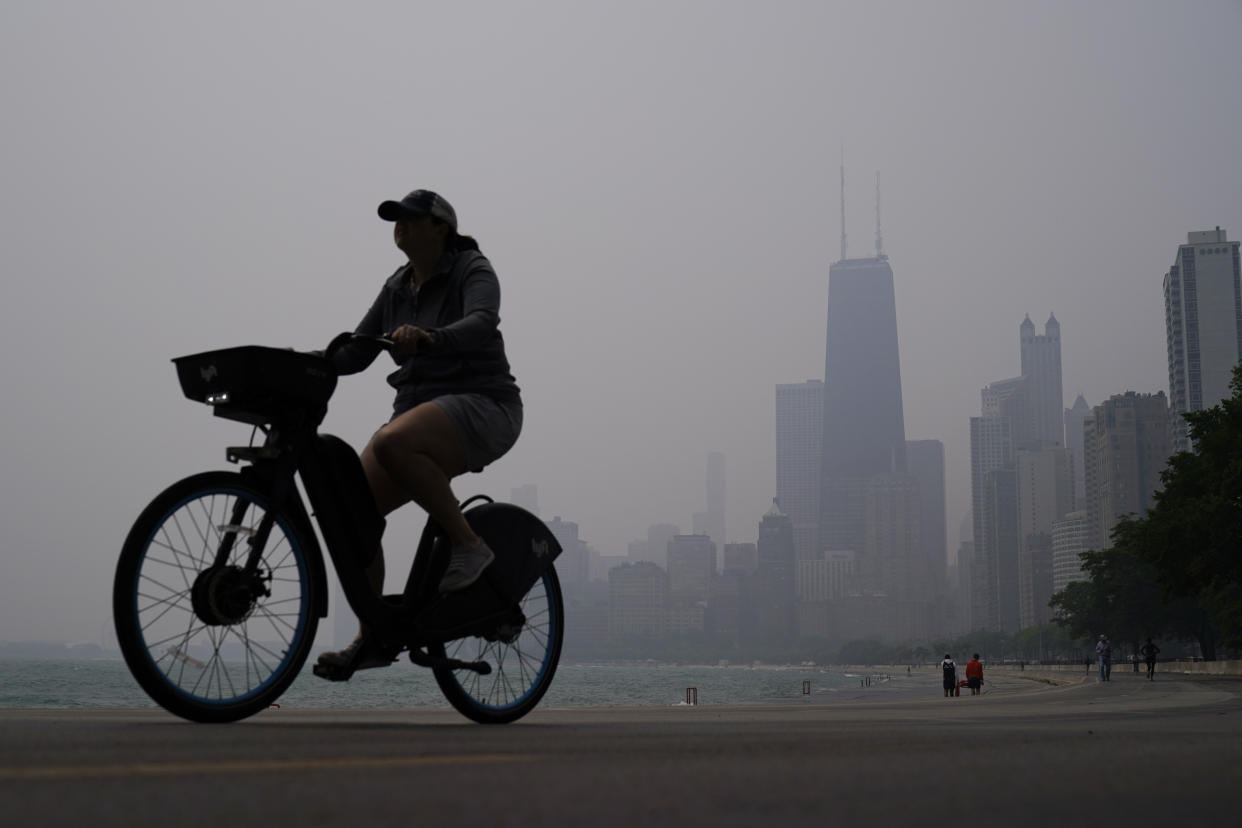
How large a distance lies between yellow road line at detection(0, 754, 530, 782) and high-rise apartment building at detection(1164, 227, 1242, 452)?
164 meters

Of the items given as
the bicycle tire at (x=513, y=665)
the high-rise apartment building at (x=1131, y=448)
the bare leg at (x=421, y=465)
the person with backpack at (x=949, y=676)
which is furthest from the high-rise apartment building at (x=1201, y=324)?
the bare leg at (x=421, y=465)

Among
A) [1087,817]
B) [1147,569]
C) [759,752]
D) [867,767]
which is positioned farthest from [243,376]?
[1147,569]

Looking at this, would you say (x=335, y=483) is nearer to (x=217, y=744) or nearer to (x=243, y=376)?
(x=243, y=376)

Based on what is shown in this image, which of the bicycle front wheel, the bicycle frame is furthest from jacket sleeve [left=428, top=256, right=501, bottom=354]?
the bicycle front wheel

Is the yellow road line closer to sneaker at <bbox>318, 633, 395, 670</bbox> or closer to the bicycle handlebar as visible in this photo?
sneaker at <bbox>318, 633, 395, 670</bbox>

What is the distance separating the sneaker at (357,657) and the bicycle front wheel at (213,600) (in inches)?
5.9

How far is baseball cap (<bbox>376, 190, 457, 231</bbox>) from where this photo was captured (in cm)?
470

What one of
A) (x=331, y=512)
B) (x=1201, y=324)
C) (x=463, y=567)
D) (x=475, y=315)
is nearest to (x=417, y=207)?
(x=475, y=315)

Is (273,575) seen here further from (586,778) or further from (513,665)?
(586,778)

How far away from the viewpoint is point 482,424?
15.0ft

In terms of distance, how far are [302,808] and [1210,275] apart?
17896 cm

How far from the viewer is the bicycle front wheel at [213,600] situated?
3572 mm

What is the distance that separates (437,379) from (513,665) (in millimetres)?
1116

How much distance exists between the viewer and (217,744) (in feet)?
9.71
